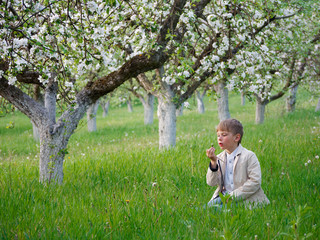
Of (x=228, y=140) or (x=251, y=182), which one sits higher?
(x=228, y=140)

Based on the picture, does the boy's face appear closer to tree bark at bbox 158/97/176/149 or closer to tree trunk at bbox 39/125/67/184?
tree trunk at bbox 39/125/67/184

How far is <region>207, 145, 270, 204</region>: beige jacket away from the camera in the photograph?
377 centimetres

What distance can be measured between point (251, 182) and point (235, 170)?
0.83 ft

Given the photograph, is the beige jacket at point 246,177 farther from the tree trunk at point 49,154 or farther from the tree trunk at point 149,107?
the tree trunk at point 149,107

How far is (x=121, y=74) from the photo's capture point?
17.8ft

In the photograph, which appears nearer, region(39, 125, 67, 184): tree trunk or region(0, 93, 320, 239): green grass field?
region(0, 93, 320, 239): green grass field

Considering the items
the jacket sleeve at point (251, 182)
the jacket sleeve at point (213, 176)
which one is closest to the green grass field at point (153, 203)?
the jacket sleeve at point (251, 182)

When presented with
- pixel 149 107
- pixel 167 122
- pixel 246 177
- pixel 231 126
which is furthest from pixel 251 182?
pixel 149 107

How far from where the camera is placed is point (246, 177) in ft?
12.8

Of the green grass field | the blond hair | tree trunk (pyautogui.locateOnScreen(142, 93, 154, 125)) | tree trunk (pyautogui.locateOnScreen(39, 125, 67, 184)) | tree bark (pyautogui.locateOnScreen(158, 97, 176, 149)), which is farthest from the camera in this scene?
tree trunk (pyautogui.locateOnScreen(142, 93, 154, 125))

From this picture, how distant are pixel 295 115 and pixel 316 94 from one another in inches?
86.5

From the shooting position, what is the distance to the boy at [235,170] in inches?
149

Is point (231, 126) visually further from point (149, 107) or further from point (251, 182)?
point (149, 107)

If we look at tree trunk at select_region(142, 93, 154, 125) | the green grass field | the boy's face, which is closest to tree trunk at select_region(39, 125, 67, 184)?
the green grass field
